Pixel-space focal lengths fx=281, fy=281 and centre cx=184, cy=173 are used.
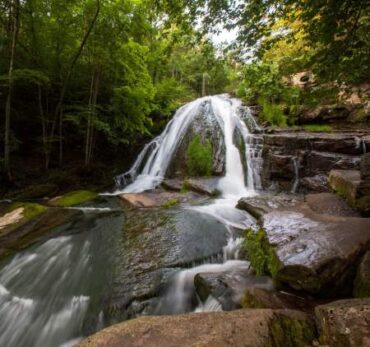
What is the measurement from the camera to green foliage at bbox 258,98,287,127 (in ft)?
36.2

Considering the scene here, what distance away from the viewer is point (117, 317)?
3213 millimetres

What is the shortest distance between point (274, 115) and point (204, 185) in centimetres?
497

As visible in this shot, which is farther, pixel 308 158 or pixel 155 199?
pixel 308 158

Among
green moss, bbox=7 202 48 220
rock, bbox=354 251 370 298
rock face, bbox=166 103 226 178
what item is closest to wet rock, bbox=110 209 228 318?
green moss, bbox=7 202 48 220

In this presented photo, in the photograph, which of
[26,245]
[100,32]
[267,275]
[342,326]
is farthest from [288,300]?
[100,32]

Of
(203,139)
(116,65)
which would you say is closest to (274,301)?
(203,139)

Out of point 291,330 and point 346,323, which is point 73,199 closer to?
point 291,330

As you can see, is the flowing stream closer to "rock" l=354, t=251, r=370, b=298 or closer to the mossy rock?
the mossy rock

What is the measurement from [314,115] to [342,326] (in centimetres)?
1069

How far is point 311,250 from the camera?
117 inches

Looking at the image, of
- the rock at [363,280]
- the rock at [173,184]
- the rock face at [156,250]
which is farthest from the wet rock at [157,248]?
the rock at [173,184]

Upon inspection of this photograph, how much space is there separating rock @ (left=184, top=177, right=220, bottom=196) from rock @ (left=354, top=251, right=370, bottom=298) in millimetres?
5123

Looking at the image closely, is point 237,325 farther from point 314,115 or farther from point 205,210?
point 314,115

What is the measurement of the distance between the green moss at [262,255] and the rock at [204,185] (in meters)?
3.82
